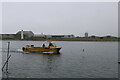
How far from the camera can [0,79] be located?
24.5 meters

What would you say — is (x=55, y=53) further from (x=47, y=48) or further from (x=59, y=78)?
(x=59, y=78)

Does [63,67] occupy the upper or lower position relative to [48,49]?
lower

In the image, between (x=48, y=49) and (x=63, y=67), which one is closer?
(x=63, y=67)

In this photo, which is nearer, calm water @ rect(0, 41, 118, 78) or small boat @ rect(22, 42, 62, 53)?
calm water @ rect(0, 41, 118, 78)

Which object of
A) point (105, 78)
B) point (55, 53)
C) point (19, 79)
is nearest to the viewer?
point (19, 79)

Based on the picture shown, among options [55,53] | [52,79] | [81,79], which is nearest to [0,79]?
[52,79]

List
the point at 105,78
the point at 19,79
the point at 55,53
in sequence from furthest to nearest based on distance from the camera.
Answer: the point at 55,53
the point at 105,78
the point at 19,79

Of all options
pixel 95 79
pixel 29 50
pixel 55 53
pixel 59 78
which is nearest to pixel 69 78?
pixel 59 78

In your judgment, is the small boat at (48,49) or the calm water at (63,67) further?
the small boat at (48,49)

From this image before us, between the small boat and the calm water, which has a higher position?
the small boat

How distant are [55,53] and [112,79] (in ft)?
124

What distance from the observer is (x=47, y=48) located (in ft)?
205

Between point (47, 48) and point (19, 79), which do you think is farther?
point (47, 48)

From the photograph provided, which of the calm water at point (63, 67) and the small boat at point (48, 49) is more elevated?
the small boat at point (48, 49)
